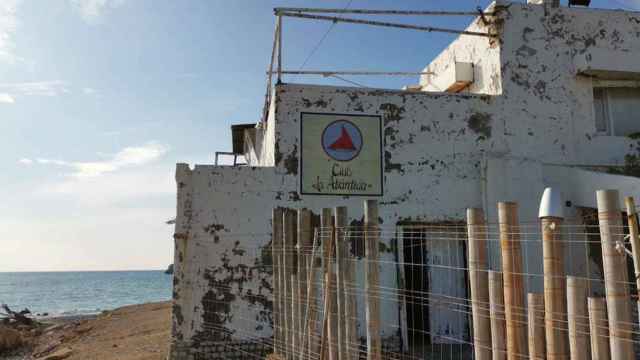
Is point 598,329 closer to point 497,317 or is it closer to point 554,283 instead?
point 554,283

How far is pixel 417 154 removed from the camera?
941cm

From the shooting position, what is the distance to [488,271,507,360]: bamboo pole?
3.76m

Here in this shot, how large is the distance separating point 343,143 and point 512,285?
5.67m

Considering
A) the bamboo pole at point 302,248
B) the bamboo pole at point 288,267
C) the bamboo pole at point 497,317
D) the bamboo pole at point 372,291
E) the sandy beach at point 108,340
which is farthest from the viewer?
the sandy beach at point 108,340

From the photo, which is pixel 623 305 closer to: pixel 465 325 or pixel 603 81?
pixel 465 325

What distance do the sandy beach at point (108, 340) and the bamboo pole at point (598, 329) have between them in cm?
849

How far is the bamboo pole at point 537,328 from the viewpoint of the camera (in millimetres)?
3559

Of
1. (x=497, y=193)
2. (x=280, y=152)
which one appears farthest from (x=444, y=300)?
(x=280, y=152)

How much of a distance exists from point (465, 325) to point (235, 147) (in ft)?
35.8

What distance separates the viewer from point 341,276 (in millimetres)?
5055

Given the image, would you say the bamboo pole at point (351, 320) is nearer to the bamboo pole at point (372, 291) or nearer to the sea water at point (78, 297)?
the bamboo pole at point (372, 291)

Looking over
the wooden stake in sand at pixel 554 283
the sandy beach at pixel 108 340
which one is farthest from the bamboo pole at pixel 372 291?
the sandy beach at pixel 108 340

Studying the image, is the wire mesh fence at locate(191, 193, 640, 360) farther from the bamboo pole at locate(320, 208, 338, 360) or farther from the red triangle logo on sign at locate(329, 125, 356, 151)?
the red triangle logo on sign at locate(329, 125, 356, 151)

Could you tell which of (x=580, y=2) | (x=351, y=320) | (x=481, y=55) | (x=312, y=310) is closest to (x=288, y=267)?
(x=312, y=310)
